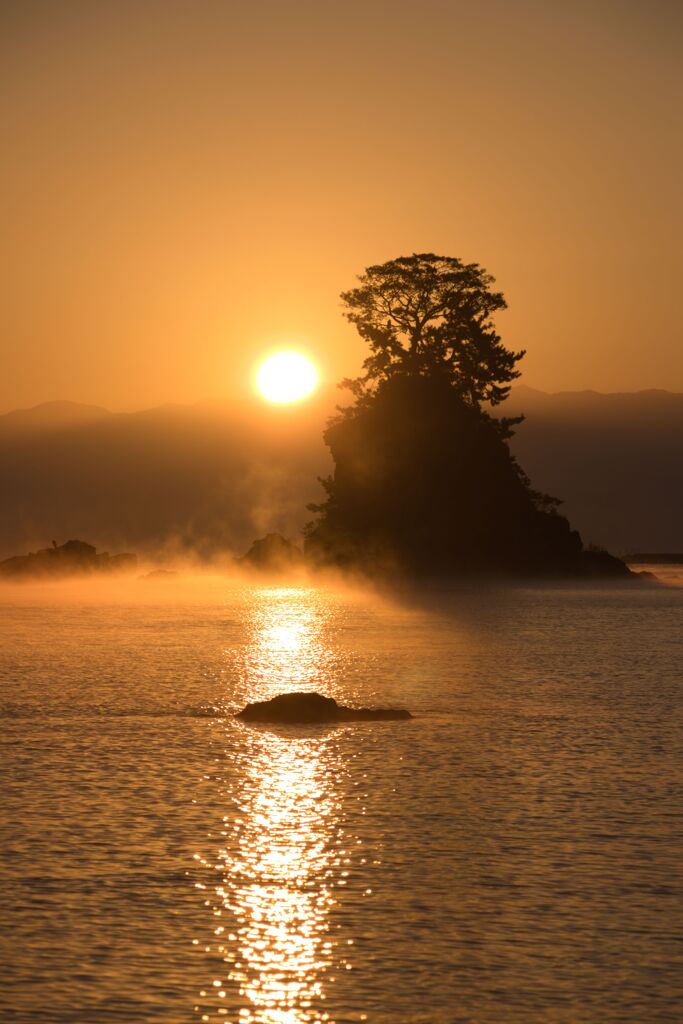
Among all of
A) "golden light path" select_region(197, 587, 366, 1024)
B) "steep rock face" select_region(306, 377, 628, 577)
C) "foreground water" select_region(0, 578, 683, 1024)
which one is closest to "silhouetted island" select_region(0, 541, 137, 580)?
"steep rock face" select_region(306, 377, 628, 577)

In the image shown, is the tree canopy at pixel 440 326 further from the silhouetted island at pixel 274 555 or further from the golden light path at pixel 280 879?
the golden light path at pixel 280 879

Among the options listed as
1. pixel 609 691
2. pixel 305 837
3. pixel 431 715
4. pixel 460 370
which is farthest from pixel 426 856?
pixel 460 370

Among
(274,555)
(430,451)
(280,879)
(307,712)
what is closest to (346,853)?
(280,879)

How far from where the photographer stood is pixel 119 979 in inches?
439

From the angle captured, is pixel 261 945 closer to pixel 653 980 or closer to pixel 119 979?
pixel 119 979

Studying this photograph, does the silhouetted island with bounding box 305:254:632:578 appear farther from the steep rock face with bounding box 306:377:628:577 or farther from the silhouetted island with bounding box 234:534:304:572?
the silhouetted island with bounding box 234:534:304:572

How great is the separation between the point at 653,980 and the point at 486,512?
8804 centimetres

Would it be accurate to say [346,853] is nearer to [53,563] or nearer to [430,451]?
[430,451]

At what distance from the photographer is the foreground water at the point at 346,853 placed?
10961 millimetres

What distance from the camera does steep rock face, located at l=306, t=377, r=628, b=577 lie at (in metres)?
97.1

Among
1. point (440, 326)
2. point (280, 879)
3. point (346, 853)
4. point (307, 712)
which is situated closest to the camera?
point (280, 879)

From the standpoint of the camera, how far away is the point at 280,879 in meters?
14.5

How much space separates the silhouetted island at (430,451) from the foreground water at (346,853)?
60.9 metres

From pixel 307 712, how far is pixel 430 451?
232 ft
